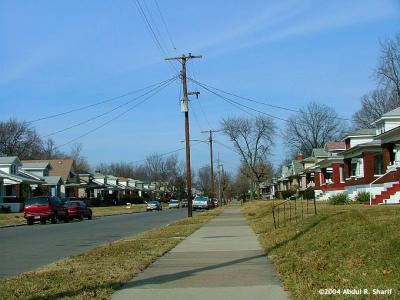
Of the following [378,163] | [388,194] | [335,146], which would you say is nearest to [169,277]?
[388,194]

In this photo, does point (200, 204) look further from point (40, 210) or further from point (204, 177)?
point (204, 177)

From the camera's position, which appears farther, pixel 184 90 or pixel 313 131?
pixel 313 131

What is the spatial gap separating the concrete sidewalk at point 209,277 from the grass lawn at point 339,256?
36 centimetres

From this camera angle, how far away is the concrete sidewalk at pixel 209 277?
8461 millimetres

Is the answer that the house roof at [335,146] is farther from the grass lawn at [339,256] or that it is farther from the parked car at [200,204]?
the grass lawn at [339,256]

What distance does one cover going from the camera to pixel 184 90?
36438 mm

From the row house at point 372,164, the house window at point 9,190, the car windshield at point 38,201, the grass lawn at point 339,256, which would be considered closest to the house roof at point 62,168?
the house window at point 9,190

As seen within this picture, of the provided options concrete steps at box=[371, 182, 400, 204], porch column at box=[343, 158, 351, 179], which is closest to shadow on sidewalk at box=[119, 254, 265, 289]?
concrete steps at box=[371, 182, 400, 204]

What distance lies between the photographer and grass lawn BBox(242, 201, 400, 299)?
325 inches

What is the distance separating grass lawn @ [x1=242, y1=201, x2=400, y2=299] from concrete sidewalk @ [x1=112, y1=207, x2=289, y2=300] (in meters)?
0.36

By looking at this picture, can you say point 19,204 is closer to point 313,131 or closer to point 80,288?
point 80,288

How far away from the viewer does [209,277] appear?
10109 mm

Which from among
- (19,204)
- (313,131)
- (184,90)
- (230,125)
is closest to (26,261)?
(184,90)

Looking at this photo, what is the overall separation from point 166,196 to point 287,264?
5415 inches
